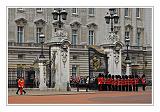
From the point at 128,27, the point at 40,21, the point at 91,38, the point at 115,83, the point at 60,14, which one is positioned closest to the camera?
the point at 60,14

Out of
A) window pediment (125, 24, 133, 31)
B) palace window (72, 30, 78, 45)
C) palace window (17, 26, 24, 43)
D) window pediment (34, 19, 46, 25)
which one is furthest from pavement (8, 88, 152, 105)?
window pediment (125, 24, 133, 31)

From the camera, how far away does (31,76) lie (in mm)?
42469

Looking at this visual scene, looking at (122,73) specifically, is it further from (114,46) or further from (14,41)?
(14,41)

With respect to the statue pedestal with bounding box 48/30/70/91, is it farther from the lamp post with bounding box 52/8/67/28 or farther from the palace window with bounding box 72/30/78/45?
the palace window with bounding box 72/30/78/45

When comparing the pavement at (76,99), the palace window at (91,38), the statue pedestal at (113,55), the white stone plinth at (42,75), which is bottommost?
the pavement at (76,99)

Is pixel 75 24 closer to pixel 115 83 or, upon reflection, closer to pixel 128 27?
pixel 128 27

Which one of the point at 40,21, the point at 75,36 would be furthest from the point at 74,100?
the point at 75,36

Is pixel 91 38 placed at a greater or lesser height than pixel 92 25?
lesser

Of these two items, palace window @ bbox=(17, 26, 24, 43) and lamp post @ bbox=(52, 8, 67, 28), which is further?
palace window @ bbox=(17, 26, 24, 43)

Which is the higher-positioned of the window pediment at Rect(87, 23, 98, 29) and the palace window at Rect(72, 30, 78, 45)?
the window pediment at Rect(87, 23, 98, 29)

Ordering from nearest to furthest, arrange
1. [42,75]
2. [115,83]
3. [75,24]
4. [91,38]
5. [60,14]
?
[60,14], [42,75], [115,83], [75,24], [91,38]

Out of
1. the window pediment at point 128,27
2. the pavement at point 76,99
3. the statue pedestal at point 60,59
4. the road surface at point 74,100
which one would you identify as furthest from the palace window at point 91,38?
the road surface at point 74,100

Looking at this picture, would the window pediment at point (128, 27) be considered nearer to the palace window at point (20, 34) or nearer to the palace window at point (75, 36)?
the palace window at point (75, 36)

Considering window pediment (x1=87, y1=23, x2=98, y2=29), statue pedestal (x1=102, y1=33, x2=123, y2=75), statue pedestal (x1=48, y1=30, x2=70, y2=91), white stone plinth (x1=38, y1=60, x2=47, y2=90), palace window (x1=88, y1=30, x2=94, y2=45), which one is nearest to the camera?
statue pedestal (x1=48, y1=30, x2=70, y2=91)
